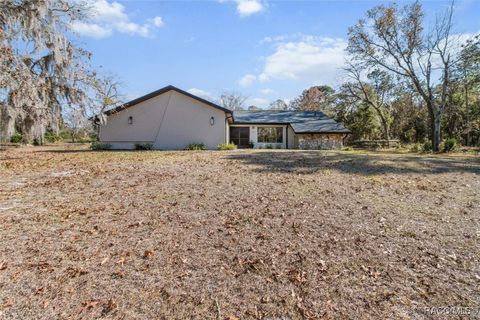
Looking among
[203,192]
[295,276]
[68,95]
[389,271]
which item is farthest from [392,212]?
[68,95]

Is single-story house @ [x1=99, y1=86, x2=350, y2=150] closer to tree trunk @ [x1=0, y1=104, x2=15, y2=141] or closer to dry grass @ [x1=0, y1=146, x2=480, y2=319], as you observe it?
tree trunk @ [x1=0, y1=104, x2=15, y2=141]

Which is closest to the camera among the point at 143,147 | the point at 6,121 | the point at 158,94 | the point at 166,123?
the point at 6,121

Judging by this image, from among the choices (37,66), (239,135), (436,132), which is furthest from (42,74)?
(436,132)

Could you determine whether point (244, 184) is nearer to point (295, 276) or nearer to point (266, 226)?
point (266, 226)

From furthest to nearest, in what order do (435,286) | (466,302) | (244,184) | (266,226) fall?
(244,184), (266,226), (435,286), (466,302)

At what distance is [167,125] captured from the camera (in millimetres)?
20562

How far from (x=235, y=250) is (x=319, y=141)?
20.3m

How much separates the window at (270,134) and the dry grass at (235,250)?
1692 cm

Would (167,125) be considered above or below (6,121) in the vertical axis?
above

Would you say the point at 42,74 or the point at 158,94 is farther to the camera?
the point at 158,94

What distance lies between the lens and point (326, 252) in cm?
411

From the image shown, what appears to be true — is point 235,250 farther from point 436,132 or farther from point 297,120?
point 436,132

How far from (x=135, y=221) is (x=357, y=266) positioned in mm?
3399

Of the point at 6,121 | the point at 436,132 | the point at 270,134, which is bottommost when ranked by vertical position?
the point at 436,132
